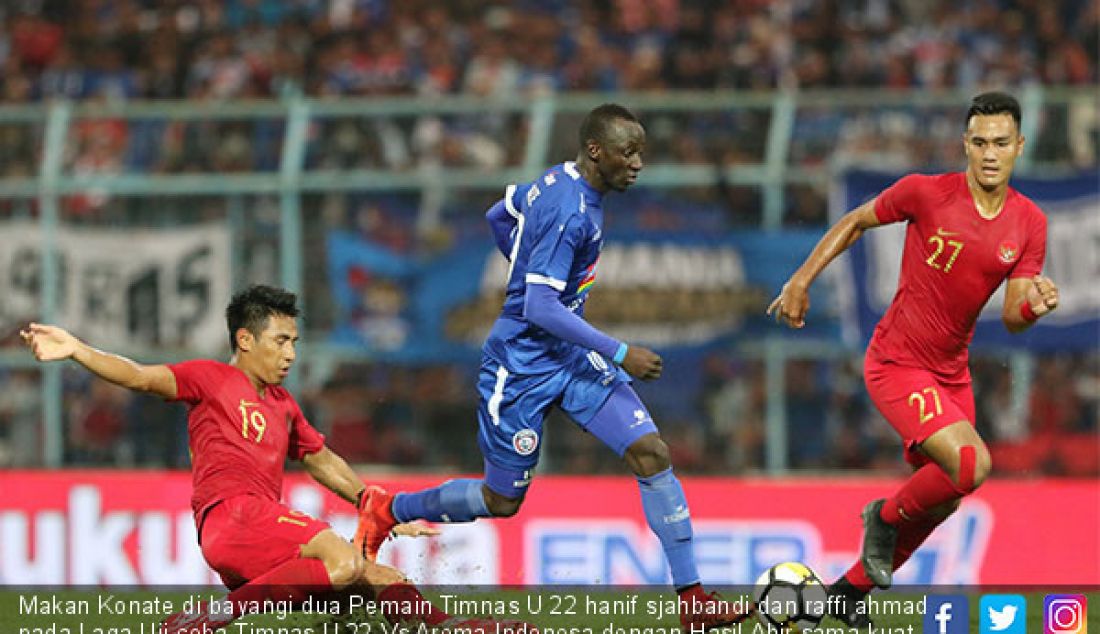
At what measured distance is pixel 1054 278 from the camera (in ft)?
38.9

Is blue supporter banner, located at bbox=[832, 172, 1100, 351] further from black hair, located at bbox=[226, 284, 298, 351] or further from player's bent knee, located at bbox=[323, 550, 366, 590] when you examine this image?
player's bent knee, located at bbox=[323, 550, 366, 590]

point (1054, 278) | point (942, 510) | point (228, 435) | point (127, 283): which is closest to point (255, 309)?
point (228, 435)

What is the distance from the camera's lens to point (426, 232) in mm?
12102

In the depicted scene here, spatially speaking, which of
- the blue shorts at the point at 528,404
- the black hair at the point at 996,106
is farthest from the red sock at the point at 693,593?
the black hair at the point at 996,106

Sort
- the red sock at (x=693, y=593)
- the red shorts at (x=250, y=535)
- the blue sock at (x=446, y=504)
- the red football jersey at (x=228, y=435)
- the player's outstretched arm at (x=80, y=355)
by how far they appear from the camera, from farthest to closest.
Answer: the blue sock at (x=446, y=504), the red sock at (x=693, y=593), the red football jersey at (x=228, y=435), the red shorts at (x=250, y=535), the player's outstretched arm at (x=80, y=355)

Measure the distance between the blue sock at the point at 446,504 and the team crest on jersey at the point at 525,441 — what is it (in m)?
0.31

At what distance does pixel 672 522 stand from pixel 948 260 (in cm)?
151

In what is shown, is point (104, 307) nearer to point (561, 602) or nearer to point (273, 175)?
point (273, 175)

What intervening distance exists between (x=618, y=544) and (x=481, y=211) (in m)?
2.43

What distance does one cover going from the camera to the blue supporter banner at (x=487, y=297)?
12062mm

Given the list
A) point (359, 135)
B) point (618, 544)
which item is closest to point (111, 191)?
point (359, 135)

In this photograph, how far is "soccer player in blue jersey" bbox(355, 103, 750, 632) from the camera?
23.8 ft

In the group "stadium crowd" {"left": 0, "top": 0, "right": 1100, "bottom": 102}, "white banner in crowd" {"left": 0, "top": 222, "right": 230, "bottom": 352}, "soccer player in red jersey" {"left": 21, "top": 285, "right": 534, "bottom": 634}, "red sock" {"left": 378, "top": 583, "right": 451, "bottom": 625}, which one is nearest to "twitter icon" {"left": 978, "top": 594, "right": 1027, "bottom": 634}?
"soccer player in red jersey" {"left": 21, "top": 285, "right": 534, "bottom": 634}

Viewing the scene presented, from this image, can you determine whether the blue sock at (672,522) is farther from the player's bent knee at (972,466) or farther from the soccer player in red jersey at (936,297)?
the player's bent knee at (972,466)
